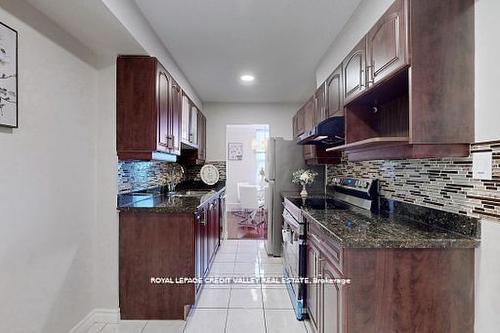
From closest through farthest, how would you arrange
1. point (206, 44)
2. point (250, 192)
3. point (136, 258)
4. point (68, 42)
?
1. point (68, 42)
2. point (136, 258)
3. point (206, 44)
4. point (250, 192)

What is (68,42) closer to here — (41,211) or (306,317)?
(41,211)

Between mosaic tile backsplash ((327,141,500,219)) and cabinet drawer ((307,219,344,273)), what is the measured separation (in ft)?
2.06

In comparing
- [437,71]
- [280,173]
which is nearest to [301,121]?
[280,173]

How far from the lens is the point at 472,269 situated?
4.62ft

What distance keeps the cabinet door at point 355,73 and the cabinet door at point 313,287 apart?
1.09 m

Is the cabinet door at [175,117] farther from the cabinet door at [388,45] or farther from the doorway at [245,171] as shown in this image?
the doorway at [245,171]

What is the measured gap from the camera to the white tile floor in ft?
7.72

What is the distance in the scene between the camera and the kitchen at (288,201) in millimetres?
1413

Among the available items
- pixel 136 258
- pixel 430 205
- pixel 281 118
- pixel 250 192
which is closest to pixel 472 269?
pixel 430 205

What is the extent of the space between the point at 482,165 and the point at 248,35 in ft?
6.72

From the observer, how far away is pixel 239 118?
5.42 meters

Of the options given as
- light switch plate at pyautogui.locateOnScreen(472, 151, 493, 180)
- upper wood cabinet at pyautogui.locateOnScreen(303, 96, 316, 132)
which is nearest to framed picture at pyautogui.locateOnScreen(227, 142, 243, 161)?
upper wood cabinet at pyautogui.locateOnScreen(303, 96, 316, 132)

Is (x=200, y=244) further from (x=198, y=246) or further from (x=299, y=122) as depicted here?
(x=299, y=122)

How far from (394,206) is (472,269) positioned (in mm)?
786
